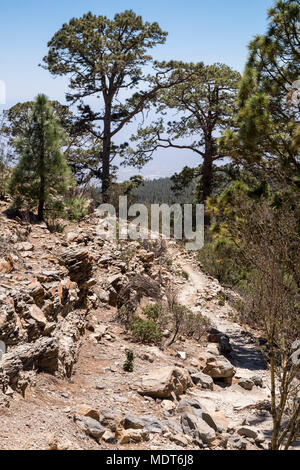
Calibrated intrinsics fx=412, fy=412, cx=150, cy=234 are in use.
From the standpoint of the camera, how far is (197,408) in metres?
5.01

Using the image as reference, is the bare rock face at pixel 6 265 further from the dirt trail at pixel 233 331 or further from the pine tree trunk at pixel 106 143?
the pine tree trunk at pixel 106 143

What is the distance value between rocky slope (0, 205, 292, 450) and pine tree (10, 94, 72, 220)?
2.43ft

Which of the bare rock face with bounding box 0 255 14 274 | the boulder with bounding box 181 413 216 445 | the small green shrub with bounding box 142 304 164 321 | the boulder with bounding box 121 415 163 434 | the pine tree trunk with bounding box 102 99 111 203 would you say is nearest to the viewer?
the boulder with bounding box 121 415 163 434

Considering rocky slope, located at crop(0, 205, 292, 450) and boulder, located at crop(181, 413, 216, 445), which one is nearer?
rocky slope, located at crop(0, 205, 292, 450)

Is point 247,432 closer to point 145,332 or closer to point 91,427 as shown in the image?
point 91,427

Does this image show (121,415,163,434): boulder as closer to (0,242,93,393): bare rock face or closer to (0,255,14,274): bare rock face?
(0,242,93,393): bare rock face

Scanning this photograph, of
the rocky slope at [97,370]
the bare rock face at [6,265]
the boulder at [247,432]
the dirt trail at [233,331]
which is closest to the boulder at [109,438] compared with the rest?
the rocky slope at [97,370]

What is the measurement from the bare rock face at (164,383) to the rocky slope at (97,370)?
0.04 feet

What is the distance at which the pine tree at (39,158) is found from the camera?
895 centimetres

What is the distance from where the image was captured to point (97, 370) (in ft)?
18.2

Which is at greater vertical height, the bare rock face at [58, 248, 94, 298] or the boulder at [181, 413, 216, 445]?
the bare rock face at [58, 248, 94, 298]

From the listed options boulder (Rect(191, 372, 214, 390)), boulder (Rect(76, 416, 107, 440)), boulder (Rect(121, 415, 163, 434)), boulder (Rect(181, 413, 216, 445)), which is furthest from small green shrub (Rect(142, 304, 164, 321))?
boulder (Rect(76, 416, 107, 440))

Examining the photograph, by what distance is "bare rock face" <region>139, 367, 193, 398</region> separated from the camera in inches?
205
